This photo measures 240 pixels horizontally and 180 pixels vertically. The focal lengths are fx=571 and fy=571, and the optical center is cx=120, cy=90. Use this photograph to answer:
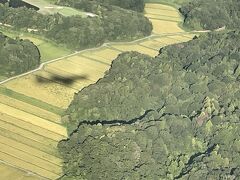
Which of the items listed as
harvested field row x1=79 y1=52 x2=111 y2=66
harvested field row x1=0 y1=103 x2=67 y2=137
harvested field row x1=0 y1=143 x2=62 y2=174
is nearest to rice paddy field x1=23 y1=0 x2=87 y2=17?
harvested field row x1=79 y1=52 x2=111 y2=66

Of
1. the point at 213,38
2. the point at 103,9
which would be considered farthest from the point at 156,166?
the point at 103,9

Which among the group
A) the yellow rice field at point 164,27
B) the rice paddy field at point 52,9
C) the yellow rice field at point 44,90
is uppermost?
the rice paddy field at point 52,9

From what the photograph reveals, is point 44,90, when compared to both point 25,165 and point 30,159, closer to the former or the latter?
point 30,159

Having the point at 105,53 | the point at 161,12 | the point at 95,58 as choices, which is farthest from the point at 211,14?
the point at 95,58

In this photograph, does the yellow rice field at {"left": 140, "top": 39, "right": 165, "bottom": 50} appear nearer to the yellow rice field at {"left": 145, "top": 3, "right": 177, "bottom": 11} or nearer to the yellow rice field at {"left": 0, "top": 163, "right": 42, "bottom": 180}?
the yellow rice field at {"left": 145, "top": 3, "right": 177, "bottom": 11}

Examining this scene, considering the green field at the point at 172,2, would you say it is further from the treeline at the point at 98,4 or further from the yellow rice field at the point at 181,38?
the yellow rice field at the point at 181,38

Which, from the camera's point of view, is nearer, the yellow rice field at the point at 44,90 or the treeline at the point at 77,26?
the yellow rice field at the point at 44,90

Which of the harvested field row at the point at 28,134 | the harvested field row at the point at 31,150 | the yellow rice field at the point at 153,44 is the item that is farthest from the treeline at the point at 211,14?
the harvested field row at the point at 31,150
